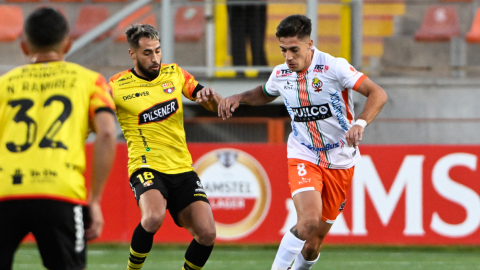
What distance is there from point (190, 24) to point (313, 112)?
5387mm

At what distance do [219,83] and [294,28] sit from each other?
5201 mm

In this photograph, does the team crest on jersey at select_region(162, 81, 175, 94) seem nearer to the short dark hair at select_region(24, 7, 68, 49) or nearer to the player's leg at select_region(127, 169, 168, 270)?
the player's leg at select_region(127, 169, 168, 270)

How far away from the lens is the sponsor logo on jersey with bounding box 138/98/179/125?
5.54 meters

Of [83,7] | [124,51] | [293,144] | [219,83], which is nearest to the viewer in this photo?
[293,144]

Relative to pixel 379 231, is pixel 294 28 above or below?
above

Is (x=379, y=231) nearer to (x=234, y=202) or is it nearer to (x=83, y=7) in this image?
(x=234, y=202)

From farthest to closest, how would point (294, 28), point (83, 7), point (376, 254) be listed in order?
point (83, 7) < point (376, 254) < point (294, 28)

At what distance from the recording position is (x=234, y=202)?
870cm

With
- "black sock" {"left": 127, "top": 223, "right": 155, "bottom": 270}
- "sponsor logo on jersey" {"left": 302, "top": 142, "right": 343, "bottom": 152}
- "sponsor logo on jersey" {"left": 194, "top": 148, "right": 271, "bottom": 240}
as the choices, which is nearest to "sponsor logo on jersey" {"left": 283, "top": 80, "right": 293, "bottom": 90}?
"sponsor logo on jersey" {"left": 302, "top": 142, "right": 343, "bottom": 152}

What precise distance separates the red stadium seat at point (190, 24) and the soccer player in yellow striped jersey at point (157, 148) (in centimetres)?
476

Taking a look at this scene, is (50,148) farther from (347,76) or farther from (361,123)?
(347,76)

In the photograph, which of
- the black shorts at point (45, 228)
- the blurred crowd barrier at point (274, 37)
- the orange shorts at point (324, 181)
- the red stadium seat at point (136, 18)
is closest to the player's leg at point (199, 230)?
the orange shorts at point (324, 181)

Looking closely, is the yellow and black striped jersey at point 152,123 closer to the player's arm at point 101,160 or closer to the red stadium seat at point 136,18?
the player's arm at point 101,160

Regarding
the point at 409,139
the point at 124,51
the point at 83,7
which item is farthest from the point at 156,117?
the point at 83,7
